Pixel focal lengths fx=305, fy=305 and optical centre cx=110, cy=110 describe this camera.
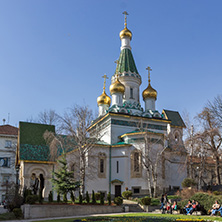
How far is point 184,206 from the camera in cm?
1997

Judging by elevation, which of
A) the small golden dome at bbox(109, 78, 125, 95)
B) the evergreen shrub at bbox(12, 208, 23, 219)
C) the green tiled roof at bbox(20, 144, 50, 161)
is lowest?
the evergreen shrub at bbox(12, 208, 23, 219)

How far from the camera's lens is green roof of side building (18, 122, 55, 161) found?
28.9 metres

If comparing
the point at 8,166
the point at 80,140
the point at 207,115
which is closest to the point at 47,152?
the point at 80,140

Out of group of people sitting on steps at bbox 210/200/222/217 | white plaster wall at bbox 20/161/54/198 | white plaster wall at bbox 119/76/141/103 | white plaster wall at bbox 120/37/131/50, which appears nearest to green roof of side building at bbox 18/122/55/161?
white plaster wall at bbox 20/161/54/198

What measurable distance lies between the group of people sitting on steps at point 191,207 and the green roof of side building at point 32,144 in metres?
14.9

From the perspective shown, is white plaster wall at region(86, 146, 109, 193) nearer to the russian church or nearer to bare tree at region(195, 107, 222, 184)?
the russian church

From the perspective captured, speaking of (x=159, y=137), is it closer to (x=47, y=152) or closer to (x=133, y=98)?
(x=133, y=98)

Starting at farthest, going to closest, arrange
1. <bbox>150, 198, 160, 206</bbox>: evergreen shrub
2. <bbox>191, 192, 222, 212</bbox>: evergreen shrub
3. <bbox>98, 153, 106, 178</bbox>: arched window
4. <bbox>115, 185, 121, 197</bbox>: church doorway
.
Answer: <bbox>98, 153, 106, 178</bbox>: arched window, <bbox>115, 185, 121, 197</bbox>: church doorway, <bbox>150, 198, 160, 206</bbox>: evergreen shrub, <bbox>191, 192, 222, 212</bbox>: evergreen shrub

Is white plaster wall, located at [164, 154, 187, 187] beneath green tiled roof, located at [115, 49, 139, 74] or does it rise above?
beneath

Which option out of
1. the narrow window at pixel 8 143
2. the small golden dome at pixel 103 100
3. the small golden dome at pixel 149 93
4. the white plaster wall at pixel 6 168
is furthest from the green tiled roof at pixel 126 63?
the narrow window at pixel 8 143

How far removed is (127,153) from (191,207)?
13.0 m

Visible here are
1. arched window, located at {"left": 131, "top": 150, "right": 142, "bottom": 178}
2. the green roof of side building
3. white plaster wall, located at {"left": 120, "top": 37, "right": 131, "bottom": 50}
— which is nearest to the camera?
the green roof of side building

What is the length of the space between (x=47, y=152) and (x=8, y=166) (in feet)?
59.8

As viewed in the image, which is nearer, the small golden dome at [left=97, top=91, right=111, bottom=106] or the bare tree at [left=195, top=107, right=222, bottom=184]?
the bare tree at [left=195, top=107, right=222, bottom=184]
